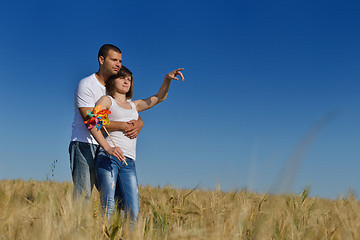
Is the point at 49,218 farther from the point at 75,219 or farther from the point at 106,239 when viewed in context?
the point at 106,239

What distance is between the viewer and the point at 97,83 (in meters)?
3.48

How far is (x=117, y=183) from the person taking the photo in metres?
3.27

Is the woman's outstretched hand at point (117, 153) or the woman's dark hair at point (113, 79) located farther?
the woman's dark hair at point (113, 79)

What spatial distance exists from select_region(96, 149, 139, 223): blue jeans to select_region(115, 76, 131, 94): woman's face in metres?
0.65

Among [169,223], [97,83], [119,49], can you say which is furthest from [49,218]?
[119,49]

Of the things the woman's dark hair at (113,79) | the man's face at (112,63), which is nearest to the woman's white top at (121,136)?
the woman's dark hair at (113,79)

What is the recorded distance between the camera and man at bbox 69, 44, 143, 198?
3.31 meters

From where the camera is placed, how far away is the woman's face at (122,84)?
11.3 feet

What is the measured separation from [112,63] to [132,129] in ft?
2.26

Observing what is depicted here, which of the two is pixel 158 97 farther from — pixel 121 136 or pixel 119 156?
pixel 119 156

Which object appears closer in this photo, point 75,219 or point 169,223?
point 75,219

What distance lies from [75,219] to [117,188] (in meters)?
1.52

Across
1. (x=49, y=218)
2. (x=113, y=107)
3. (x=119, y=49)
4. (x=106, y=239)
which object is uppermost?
(x=119, y=49)

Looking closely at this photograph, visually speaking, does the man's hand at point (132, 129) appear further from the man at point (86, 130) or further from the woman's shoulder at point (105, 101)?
the woman's shoulder at point (105, 101)
